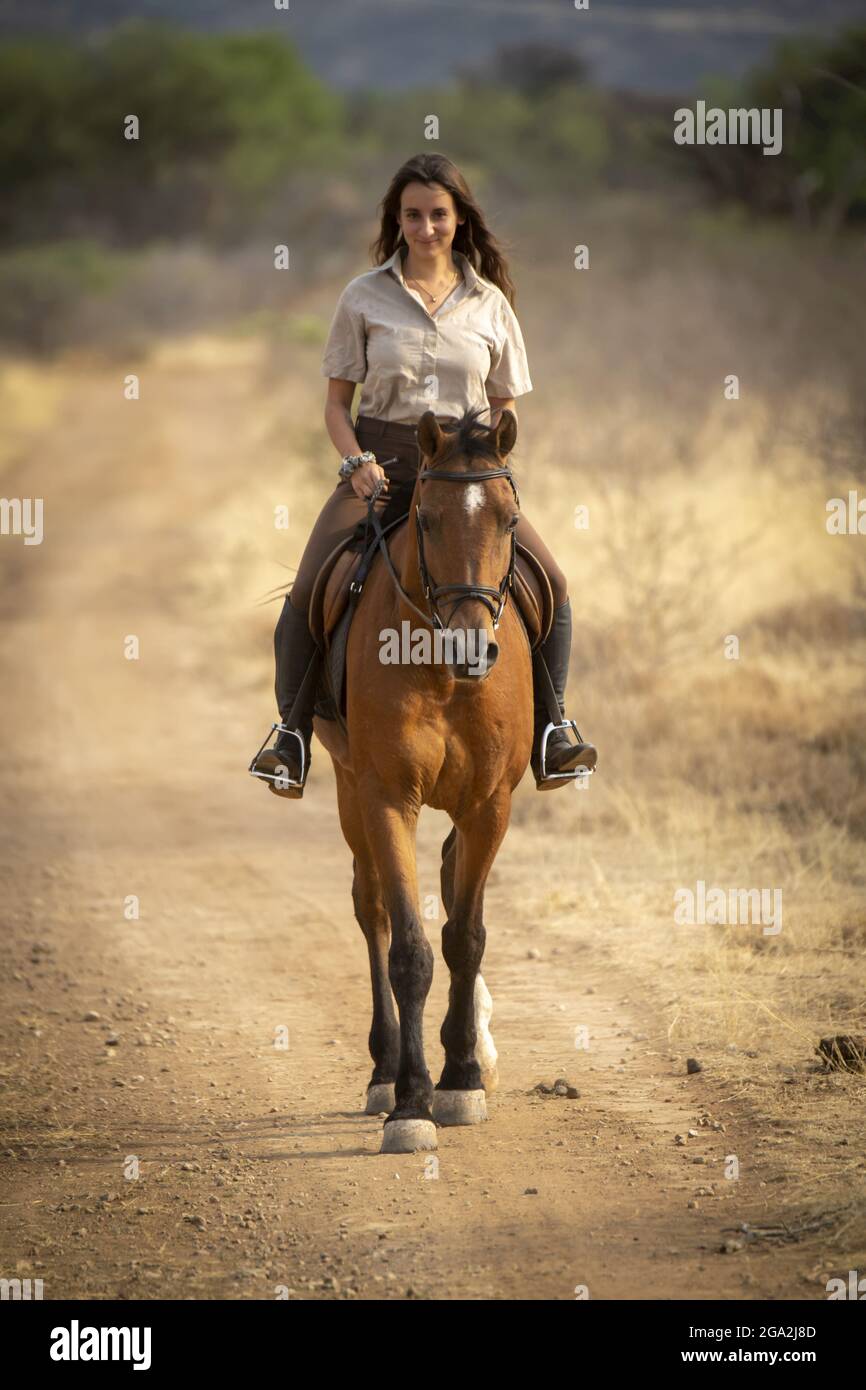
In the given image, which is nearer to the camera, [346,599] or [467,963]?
[467,963]

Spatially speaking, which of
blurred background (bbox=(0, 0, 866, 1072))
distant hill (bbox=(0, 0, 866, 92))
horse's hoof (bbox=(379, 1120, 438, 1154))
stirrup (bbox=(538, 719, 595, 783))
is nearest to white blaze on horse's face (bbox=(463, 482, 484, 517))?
stirrup (bbox=(538, 719, 595, 783))

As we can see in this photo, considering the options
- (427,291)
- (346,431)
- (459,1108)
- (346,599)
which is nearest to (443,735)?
(346,599)

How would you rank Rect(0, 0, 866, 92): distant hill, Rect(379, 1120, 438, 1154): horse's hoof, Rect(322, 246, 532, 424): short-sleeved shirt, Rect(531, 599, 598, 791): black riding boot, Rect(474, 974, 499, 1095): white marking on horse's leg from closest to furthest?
1. Rect(379, 1120, 438, 1154): horse's hoof
2. Rect(322, 246, 532, 424): short-sleeved shirt
3. Rect(474, 974, 499, 1095): white marking on horse's leg
4. Rect(531, 599, 598, 791): black riding boot
5. Rect(0, 0, 866, 92): distant hill

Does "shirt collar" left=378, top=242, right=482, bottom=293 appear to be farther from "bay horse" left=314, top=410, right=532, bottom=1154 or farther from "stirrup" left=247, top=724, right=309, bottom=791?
"stirrup" left=247, top=724, right=309, bottom=791

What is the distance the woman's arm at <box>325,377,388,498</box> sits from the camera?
6.46 metres

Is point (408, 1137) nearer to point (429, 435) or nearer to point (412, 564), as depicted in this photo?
point (412, 564)

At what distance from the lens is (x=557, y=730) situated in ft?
22.9

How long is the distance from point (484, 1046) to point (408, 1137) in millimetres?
732

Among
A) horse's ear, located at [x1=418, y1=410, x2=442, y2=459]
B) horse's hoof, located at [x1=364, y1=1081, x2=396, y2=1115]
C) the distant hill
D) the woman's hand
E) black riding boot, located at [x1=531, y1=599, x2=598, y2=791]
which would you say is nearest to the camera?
horse's ear, located at [x1=418, y1=410, x2=442, y2=459]

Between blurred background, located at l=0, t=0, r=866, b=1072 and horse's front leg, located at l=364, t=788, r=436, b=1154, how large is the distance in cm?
154

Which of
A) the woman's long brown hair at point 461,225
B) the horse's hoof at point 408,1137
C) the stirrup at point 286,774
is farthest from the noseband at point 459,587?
the horse's hoof at point 408,1137

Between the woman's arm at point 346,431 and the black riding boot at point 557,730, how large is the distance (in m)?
0.94

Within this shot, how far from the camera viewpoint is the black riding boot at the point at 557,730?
6.95 metres

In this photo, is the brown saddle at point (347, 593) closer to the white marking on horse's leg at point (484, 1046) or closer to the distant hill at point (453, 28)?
the white marking on horse's leg at point (484, 1046)
